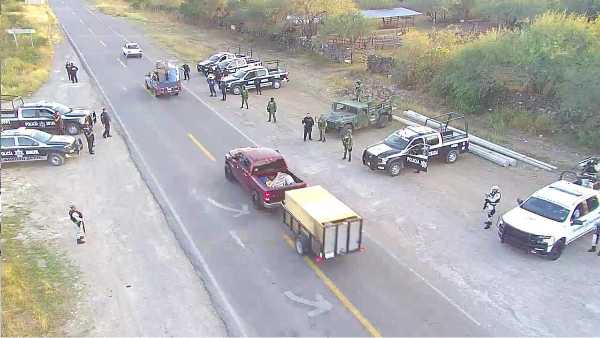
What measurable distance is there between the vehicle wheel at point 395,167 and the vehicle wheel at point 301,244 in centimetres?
712

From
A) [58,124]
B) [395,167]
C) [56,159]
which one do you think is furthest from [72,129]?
[395,167]

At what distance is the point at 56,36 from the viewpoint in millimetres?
52969

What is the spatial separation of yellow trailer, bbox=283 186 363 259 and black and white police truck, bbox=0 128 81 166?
1191cm

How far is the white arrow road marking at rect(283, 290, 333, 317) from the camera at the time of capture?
496 inches

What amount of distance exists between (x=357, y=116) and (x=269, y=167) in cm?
888

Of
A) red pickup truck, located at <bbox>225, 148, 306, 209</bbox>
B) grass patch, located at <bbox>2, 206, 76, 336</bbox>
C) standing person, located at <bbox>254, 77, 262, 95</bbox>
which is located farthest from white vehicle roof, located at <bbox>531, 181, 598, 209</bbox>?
standing person, located at <bbox>254, 77, 262, 95</bbox>

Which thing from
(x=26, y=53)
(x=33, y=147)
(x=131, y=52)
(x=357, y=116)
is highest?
(x=131, y=52)

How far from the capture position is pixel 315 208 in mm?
14422

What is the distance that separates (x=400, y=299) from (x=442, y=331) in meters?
1.43

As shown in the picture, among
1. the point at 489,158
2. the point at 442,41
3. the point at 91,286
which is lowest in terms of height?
the point at 91,286

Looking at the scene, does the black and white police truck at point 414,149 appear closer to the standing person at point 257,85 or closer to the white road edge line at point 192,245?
the white road edge line at point 192,245

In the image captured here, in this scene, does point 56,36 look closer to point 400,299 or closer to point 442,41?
point 442,41

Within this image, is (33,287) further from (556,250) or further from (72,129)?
(556,250)

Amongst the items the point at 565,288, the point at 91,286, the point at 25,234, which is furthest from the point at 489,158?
the point at 25,234
